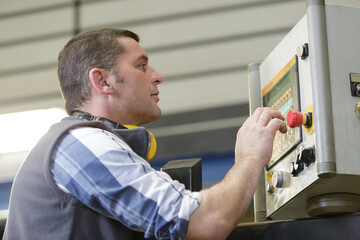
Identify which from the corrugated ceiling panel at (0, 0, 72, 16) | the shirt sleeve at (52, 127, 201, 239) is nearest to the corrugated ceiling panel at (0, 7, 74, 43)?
the corrugated ceiling panel at (0, 0, 72, 16)

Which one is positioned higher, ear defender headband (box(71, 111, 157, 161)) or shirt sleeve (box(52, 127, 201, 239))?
ear defender headband (box(71, 111, 157, 161))

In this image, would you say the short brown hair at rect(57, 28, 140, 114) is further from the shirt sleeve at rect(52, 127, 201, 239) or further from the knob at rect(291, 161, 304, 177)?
the knob at rect(291, 161, 304, 177)

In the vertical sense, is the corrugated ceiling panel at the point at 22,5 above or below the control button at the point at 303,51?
above

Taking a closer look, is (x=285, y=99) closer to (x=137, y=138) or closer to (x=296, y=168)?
(x=296, y=168)

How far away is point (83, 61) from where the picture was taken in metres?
2.06

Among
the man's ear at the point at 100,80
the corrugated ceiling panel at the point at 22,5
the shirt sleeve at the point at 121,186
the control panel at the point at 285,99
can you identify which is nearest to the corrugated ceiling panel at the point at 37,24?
the corrugated ceiling panel at the point at 22,5

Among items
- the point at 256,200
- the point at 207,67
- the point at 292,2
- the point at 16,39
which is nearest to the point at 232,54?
the point at 207,67

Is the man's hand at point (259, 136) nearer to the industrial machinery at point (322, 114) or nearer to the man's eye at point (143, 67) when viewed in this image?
the industrial machinery at point (322, 114)

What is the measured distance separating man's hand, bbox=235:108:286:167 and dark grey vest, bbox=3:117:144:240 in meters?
0.37

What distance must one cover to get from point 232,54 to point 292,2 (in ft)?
2.20

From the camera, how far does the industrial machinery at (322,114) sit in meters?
1.61

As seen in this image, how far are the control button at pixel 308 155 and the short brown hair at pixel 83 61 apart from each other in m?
0.73

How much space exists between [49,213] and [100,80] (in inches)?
24.6

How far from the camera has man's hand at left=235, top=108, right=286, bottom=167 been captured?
1.65 meters
